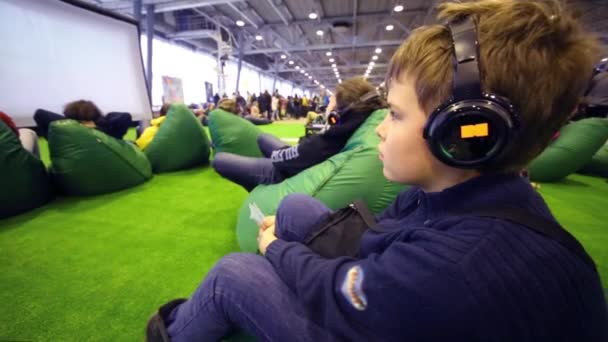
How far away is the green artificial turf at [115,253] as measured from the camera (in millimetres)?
1018

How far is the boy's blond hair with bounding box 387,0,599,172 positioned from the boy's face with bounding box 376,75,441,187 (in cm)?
7

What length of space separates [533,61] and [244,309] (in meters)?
0.71

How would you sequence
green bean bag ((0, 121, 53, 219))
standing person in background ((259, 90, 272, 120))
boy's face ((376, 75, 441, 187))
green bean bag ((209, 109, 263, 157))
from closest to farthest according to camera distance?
boy's face ((376, 75, 441, 187)) < green bean bag ((0, 121, 53, 219)) < green bean bag ((209, 109, 263, 157)) < standing person in background ((259, 90, 272, 120))

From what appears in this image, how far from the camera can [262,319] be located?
0.58 metres

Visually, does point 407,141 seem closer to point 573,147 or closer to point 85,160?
point 85,160

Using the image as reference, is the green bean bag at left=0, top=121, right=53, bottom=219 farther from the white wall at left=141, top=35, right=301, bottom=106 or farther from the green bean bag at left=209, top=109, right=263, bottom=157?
the white wall at left=141, top=35, right=301, bottom=106

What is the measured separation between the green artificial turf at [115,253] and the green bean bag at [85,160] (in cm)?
11

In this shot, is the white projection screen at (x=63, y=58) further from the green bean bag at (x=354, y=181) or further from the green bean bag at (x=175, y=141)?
the green bean bag at (x=354, y=181)

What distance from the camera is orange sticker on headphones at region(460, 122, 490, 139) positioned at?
1.39 feet

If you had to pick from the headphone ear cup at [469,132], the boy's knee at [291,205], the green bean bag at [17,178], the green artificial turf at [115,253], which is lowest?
the green artificial turf at [115,253]

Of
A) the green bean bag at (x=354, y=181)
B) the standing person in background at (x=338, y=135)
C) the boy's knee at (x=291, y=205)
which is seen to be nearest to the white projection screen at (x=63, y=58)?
the standing person in background at (x=338, y=135)

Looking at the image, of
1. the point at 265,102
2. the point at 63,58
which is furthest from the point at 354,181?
the point at 265,102

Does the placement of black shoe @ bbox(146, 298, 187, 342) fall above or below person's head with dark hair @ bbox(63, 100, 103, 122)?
below

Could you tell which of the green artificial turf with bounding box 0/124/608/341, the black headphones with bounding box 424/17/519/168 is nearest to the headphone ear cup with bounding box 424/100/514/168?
the black headphones with bounding box 424/17/519/168
